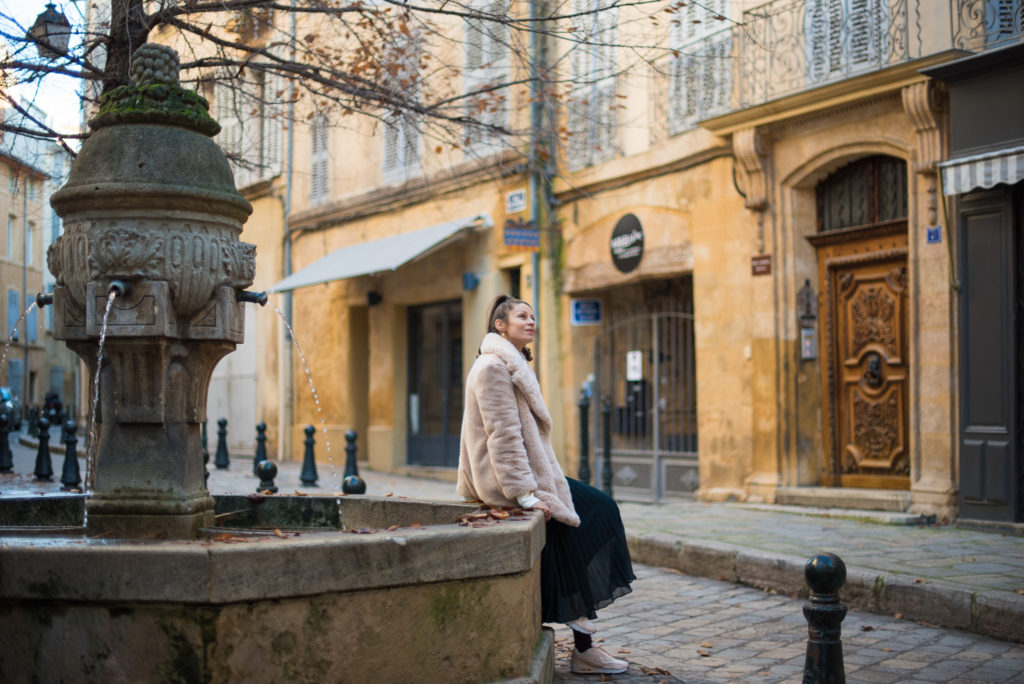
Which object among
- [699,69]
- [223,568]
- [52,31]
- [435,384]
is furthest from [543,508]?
[435,384]

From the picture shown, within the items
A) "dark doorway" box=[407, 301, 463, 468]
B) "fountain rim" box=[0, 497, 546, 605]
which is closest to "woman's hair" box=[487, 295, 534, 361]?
"fountain rim" box=[0, 497, 546, 605]

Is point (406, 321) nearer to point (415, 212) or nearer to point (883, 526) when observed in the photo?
point (415, 212)

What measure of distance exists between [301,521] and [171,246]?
74.7 inches

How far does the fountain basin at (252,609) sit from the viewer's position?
3.54 m

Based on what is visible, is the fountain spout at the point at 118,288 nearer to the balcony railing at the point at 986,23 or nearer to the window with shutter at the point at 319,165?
the balcony railing at the point at 986,23

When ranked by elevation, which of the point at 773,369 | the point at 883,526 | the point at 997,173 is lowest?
the point at 883,526

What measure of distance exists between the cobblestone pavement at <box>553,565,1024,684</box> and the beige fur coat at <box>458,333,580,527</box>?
0.87 meters

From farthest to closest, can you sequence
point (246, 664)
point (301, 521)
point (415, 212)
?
point (415, 212) → point (301, 521) → point (246, 664)

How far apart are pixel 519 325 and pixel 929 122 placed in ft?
21.4

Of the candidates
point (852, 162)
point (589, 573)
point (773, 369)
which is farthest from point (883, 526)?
point (589, 573)

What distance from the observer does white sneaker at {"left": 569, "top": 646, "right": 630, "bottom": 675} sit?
499cm

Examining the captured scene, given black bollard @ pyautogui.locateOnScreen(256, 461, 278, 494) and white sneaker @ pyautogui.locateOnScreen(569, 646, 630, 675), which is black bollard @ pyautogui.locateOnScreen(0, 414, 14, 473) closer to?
black bollard @ pyautogui.locateOnScreen(256, 461, 278, 494)

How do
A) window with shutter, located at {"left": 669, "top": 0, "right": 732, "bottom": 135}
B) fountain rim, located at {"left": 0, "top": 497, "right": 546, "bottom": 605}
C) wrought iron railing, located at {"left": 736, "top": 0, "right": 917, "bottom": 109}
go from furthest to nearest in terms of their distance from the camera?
1. window with shutter, located at {"left": 669, "top": 0, "right": 732, "bottom": 135}
2. wrought iron railing, located at {"left": 736, "top": 0, "right": 917, "bottom": 109}
3. fountain rim, located at {"left": 0, "top": 497, "right": 546, "bottom": 605}

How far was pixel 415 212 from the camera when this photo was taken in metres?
17.8
